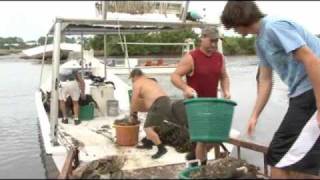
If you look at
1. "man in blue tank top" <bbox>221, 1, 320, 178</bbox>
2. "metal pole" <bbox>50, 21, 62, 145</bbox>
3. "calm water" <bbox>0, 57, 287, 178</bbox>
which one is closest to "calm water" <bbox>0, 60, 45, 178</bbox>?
"calm water" <bbox>0, 57, 287, 178</bbox>

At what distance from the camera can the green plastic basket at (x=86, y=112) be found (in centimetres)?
925

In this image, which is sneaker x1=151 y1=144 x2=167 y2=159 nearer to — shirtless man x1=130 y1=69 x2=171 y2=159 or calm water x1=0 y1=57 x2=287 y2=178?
shirtless man x1=130 y1=69 x2=171 y2=159

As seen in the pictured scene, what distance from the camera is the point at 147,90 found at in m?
6.66

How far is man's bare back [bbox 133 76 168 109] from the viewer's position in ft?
21.6

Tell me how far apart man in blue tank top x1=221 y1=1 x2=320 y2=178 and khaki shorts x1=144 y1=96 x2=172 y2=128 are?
285 centimetres

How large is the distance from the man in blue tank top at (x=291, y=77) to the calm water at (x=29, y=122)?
1365 millimetres

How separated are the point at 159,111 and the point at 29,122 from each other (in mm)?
7003

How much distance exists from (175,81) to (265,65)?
1.73 metres

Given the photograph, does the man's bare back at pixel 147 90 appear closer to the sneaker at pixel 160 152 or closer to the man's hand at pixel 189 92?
the sneaker at pixel 160 152

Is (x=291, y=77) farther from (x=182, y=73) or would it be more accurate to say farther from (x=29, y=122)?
(x=29, y=122)

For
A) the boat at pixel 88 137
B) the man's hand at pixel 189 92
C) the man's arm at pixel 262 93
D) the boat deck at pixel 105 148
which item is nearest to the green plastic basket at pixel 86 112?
the boat at pixel 88 137

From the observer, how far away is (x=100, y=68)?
13.1 m

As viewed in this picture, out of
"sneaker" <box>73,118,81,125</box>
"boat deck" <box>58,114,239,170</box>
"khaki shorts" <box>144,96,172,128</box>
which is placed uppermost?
"khaki shorts" <box>144,96,172,128</box>

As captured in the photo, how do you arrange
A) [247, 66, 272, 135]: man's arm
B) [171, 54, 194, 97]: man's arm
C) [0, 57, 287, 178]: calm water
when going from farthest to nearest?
[0, 57, 287, 178]: calm water < [171, 54, 194, 97]: man's arm < [247, 66, 272, 135]: man's arm
